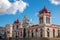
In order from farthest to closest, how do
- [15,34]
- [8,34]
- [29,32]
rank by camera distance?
[8,34]
[15,34]
[29,32]

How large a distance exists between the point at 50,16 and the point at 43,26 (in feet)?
11.2

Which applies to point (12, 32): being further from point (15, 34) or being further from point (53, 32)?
point (53, 32)

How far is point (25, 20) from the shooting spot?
61.7 m

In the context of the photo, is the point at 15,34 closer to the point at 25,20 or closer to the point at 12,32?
the point at 12,32

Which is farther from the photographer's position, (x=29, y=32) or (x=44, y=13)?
(x=29, y=32)

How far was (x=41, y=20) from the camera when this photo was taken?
51.1 metres

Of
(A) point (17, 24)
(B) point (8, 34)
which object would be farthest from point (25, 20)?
(B) point (8, 34)

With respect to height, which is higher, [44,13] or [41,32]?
[44,13]

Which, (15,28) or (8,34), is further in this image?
(8,34)

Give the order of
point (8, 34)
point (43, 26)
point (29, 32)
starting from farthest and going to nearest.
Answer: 1. point (8, 34)
2. point (29, 32)
3. point (43, 26)

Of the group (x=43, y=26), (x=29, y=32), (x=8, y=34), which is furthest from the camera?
(x=8, y=34)

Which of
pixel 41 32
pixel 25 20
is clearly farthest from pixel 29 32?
pixel 41 32

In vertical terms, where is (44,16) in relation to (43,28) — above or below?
above

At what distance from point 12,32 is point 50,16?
26.2 m
